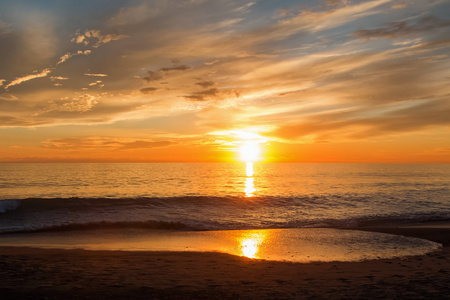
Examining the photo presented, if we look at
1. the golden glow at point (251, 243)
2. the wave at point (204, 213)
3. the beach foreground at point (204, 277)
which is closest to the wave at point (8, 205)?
the wave at point (204, 213)

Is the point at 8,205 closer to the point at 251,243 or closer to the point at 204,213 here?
the point at 204,213

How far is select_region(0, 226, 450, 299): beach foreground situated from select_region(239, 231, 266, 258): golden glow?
3.87ft

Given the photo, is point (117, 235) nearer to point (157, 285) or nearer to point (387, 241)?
point (157, 285)

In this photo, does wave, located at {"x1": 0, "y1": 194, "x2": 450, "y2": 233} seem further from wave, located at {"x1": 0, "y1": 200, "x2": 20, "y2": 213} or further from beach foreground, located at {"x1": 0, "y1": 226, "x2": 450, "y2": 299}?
beach foreground, located at {"x1": 0, "y1": 226, "x2": 450, "y2": 299}

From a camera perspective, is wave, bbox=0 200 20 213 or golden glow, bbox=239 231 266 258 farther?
wave, bbox=0 200 20 213

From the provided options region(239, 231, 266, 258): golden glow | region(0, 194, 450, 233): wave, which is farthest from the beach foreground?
region(0, 194, 450, 233): wave

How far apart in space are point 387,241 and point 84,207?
2352 cm

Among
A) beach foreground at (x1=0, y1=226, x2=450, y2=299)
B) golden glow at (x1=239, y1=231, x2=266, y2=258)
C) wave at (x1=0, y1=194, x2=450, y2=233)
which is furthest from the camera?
wave at (x1=0, y1=194, x2=450, y2=233)

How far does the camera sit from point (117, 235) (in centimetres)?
1898

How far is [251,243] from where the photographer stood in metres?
16.2

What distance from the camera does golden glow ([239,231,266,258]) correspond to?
44.9 ft

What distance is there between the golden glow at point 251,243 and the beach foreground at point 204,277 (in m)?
1.18

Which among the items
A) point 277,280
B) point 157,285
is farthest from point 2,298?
point 277,280

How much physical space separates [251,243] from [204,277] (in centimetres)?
684
